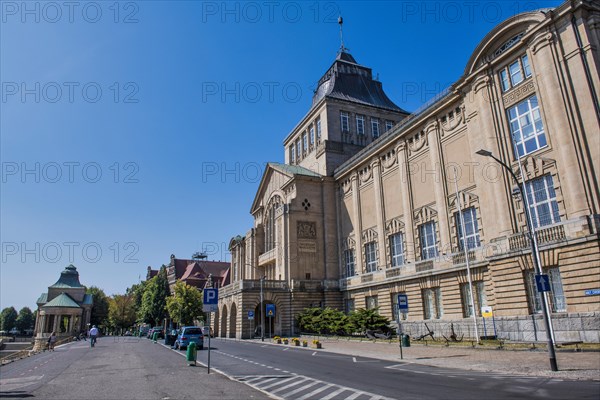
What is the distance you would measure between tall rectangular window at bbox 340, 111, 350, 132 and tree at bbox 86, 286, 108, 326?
9073 centimetres

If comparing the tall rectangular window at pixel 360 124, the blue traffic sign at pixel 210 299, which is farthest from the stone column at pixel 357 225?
the blue traffic sign at pixel 210 299

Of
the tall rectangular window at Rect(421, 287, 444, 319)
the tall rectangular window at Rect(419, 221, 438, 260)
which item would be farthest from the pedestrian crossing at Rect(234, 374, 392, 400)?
the tall rectangular window at Rect(419, 221, 438, 260)

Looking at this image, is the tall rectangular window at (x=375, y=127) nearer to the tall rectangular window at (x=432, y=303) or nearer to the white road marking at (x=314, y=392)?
the tall rectangular window at (x=432, y=303)

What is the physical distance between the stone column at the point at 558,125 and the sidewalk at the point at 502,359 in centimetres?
826

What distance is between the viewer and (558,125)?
23.8 m

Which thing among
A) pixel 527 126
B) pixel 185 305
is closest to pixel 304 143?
→ pixel 185 305

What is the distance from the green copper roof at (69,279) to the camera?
333ft

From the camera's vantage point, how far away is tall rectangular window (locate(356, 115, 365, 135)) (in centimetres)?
6072

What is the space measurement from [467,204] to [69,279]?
102 metres

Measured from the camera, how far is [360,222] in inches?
1876

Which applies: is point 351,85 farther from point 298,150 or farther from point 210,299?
point 210,299

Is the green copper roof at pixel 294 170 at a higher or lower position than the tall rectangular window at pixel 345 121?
lower

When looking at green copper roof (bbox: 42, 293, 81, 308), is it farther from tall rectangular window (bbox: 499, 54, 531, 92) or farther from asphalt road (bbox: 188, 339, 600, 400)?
tall rectangular window (bbox: 499, 54, 531, 92)

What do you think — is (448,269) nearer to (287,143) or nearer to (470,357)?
(470,357)
